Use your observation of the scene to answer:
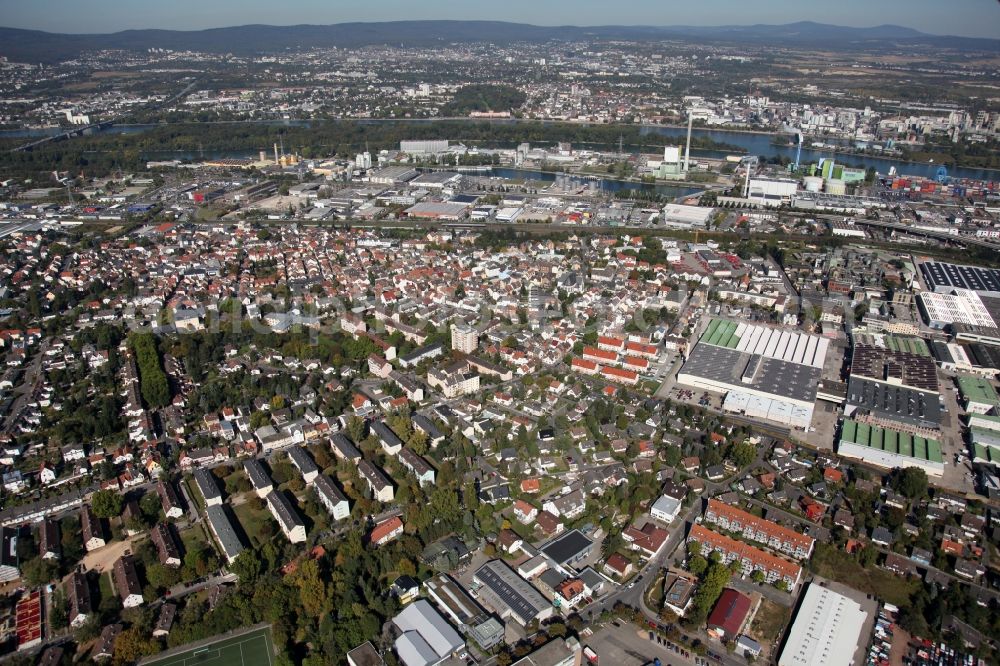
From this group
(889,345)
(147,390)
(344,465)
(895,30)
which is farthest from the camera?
(895,30)

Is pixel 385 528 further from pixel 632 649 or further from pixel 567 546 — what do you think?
pixel 632 649

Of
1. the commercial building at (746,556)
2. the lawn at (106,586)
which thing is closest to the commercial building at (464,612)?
the commercial building at (746,556)

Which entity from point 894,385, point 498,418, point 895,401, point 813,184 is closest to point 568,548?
point 498,418

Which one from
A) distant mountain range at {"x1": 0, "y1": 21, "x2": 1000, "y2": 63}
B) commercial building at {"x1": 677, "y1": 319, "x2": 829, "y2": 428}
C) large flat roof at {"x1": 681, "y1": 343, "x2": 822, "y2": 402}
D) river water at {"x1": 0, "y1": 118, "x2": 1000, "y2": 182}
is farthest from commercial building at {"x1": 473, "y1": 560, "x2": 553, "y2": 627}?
distant mountain range at {"x1": 0, "y1": 21, "x2": 1000, "y2": 63}

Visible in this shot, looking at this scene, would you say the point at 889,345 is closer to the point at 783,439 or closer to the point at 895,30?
the point at 783,439

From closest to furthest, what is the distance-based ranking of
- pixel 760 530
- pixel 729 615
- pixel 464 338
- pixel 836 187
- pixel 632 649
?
pixel 632 649
pixel 729 615
pixel 760 530
pixel 464 338
pixel 836 187

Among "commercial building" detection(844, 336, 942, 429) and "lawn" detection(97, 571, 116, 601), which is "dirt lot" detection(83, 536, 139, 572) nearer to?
"lawn" detection(97, 571, 116, 601)

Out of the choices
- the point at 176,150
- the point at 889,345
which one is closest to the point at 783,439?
the point at 889,345
